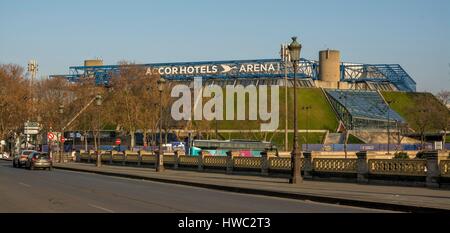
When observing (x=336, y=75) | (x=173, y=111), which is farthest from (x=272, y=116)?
(x=336, y=75)

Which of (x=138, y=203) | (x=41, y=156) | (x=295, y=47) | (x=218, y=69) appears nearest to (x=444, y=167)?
(x=295, y=47)

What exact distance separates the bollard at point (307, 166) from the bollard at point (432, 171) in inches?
349

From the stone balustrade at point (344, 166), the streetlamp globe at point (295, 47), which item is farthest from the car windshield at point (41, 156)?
the streetlamp globe at point (295, 47)

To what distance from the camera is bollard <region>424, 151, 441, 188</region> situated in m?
27.8

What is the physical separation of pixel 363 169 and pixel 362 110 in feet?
371

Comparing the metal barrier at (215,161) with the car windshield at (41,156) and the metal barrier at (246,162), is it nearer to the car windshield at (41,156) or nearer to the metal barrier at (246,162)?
the metal barrier at (246,162)

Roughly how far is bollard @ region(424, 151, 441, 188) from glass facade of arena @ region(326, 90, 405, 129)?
97.1 metres

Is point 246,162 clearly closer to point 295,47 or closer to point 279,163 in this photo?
point 279,163

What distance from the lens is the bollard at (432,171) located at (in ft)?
91.0

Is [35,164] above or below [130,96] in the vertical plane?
below

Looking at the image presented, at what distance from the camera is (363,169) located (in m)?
32.1
